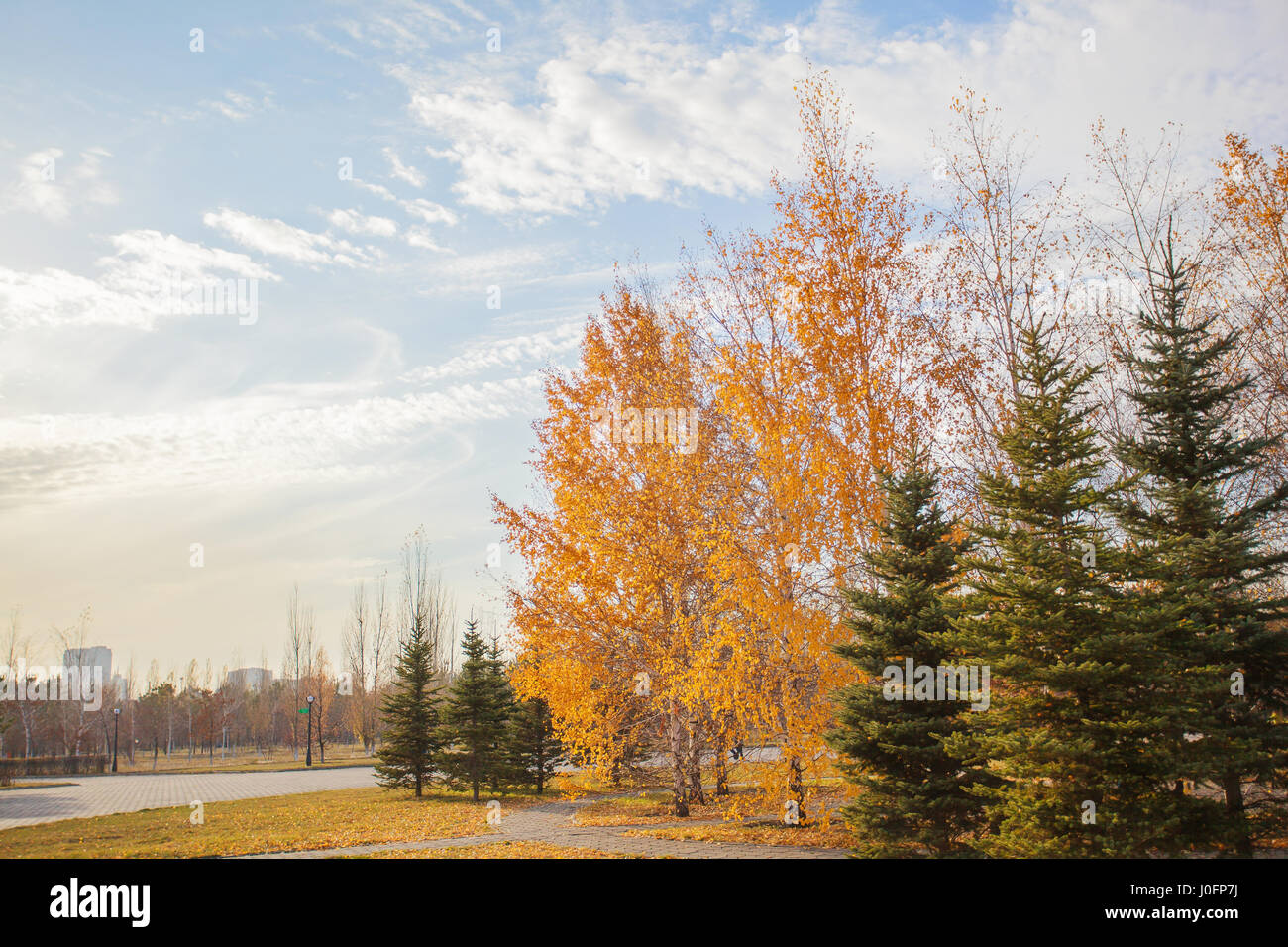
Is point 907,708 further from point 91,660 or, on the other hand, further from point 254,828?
point 91,660

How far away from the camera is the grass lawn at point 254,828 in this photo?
12852 mm

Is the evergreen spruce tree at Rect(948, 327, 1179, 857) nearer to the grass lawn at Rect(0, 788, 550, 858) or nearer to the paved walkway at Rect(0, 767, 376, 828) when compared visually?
the grass lawn at Rect(0, 788, 550, 858)


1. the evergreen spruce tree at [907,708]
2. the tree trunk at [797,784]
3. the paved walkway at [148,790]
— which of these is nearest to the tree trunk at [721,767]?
the tree trunk at [797,784]

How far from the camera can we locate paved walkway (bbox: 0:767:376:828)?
20250mm

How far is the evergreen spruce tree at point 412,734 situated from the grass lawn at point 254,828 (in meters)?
1.96

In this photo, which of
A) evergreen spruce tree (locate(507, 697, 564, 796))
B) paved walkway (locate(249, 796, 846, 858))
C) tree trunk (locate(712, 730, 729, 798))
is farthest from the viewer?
evergreen spruce tree (locate(507, 697, 564, 796))

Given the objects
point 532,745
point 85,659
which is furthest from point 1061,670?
point 85,659

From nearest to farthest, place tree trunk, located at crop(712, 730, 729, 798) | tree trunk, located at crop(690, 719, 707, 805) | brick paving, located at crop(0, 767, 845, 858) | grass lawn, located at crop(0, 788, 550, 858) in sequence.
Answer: brick paving, located at crop(0, 767, 845, 858) → grass lawn, located at crop(0, 788, 550, 858) → tree trunk, located at crop(712, 730, 729, 798) → tree trunk, located at crop(690, 719, 707, 805)

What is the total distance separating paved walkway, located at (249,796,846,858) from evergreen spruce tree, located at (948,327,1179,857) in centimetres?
300

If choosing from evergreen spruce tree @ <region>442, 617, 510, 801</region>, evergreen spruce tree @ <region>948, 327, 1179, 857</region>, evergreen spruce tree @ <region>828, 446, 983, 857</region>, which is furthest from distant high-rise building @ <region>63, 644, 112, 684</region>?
evergreen spruce tree @ <region>948, 327, 1179, 857</region>

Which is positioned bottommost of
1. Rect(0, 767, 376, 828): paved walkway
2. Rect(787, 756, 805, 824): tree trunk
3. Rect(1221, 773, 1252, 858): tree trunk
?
Rect(0, 767, 376, 828): paved walkway
